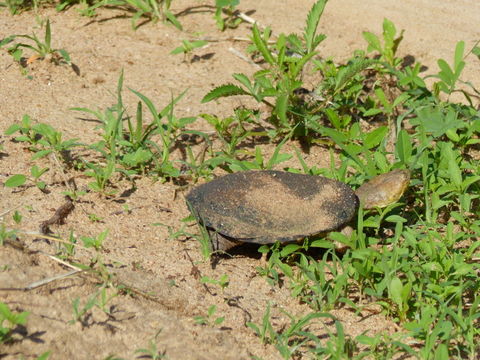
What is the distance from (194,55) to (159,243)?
180 centimetres

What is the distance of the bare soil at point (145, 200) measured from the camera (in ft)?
8.87

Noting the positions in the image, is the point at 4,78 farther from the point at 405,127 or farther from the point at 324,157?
the point at 405,127

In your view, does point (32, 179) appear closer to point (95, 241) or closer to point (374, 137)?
point (95, 241)

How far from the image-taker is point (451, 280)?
10.2 feet

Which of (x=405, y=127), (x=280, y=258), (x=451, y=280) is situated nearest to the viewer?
(x=451, y=280)

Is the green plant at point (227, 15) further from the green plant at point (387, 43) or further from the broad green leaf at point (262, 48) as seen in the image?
the green plant at point (387, 43)

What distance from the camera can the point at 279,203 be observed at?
10.9ft

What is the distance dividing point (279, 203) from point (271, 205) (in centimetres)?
4

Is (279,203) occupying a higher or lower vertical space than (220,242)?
higher

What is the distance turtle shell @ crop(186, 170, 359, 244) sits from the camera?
318 cm

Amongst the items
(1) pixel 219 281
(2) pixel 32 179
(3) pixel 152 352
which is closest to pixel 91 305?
(3) pixel 152 352

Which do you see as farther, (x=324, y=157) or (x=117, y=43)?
(x=117, y=43)

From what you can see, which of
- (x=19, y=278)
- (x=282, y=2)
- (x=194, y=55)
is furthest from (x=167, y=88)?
(x=19, y=278)

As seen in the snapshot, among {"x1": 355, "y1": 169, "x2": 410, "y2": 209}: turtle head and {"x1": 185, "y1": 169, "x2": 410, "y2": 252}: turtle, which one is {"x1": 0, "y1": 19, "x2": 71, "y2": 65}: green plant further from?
{"x1": 355, "y1": 169, "x2": 410, "y2": 209}: turtle head
